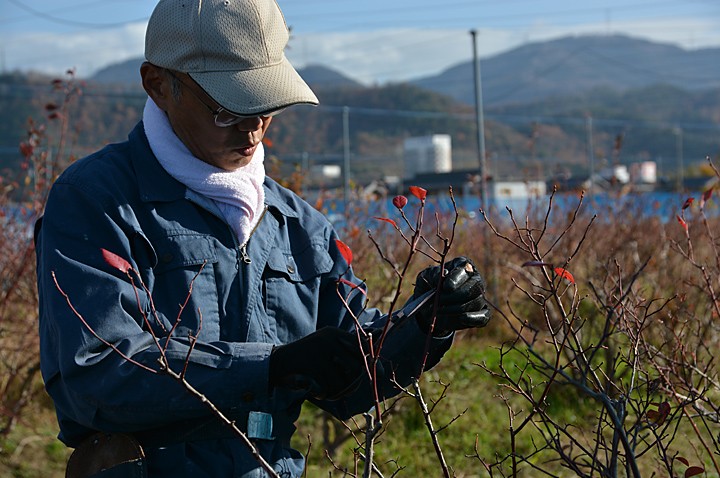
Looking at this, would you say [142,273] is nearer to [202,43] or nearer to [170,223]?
[170,223]

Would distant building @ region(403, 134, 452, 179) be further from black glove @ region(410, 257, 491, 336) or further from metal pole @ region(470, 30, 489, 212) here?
black glove @ region(410, 257, 491, 336)

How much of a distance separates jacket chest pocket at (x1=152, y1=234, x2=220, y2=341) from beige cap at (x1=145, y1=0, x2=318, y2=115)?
31 cm

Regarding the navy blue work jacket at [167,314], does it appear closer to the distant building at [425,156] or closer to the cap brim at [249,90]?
the cap brim at [249,90]

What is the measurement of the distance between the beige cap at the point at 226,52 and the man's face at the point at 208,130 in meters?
0.06

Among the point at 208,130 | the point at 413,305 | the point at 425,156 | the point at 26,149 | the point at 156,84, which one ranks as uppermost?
the point at 156,84

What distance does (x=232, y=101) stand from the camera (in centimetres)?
202

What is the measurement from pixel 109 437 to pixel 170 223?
45cm

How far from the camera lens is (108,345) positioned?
1831 mm

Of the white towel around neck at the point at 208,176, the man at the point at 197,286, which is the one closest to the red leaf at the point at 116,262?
the man at the point at 197,286

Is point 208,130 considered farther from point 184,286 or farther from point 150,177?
point 184,286

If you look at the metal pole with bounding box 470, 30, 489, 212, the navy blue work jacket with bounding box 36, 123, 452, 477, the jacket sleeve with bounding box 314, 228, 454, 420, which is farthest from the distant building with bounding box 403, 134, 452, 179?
the navy blue work jacket with bounding box 36, 123, 452, 477

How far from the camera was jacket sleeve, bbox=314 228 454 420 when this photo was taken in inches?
88.4

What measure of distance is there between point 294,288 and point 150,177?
0.41m

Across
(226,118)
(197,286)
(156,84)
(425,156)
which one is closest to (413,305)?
(197,286)
